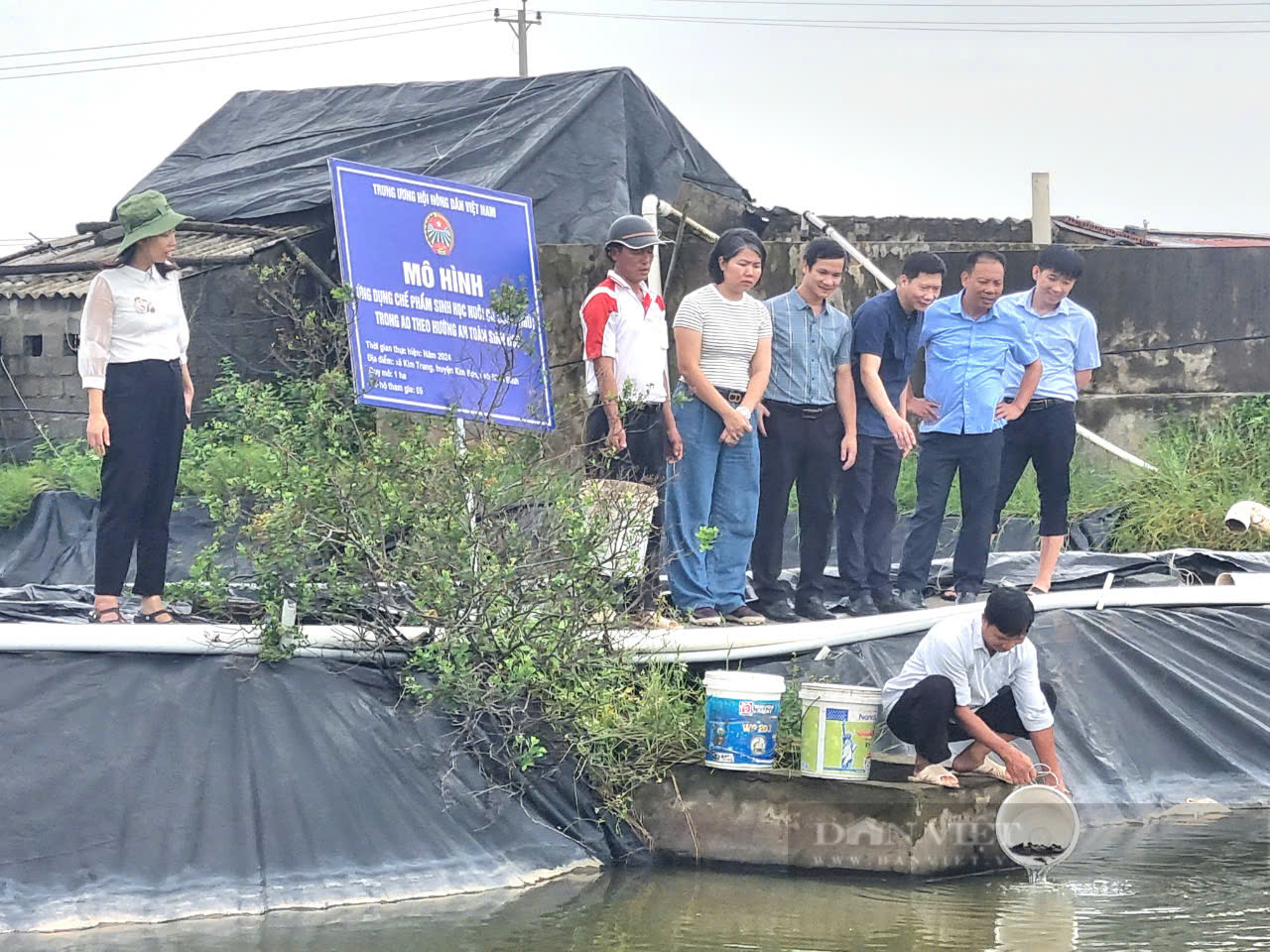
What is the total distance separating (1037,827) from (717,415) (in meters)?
2.00

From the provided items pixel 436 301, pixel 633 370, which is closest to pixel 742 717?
pixel 633 370

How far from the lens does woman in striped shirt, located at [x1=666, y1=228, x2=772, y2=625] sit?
253 inches

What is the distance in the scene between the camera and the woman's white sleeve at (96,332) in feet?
18.8

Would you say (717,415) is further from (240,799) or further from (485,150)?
(485,150)

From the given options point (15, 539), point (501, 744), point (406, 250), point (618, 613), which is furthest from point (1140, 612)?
point (15, 539)

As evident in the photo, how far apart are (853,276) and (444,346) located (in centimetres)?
511

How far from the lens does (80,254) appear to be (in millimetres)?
13547

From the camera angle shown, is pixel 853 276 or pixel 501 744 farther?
pixel 853 276

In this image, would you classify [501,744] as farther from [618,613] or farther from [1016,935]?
[1016,935]

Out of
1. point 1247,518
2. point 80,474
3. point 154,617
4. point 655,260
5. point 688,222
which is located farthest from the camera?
point 688,222

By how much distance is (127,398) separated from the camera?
582 cm

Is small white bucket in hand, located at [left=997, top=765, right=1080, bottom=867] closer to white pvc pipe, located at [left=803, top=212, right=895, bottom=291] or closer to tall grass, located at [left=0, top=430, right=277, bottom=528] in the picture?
white pvc pipe, located at [left=803, top=212, right=895, bottom=291]

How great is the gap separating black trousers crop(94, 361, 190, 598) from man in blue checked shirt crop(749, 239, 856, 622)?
232 cm

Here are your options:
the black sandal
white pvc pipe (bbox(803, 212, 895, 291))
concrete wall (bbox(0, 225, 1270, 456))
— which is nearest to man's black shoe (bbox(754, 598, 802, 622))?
the black sandal
